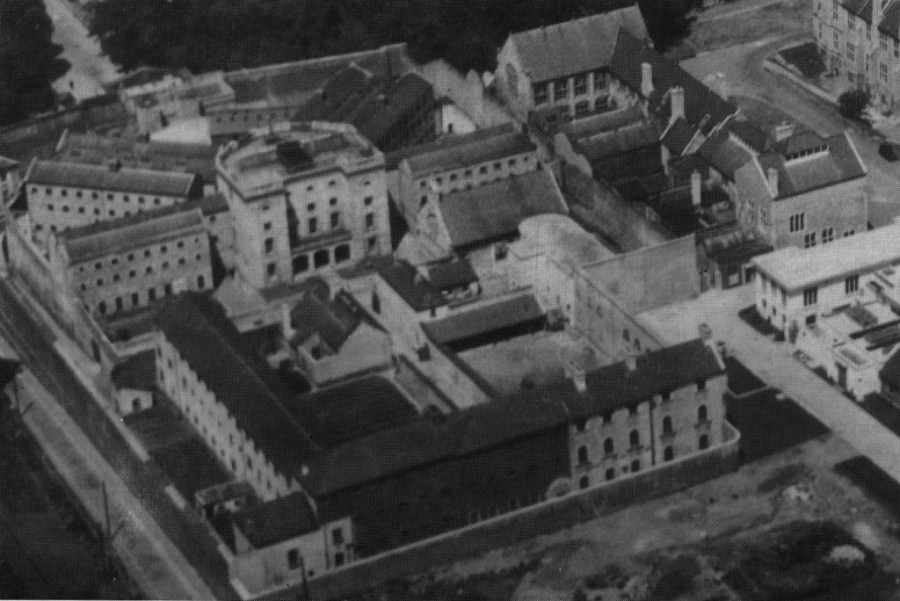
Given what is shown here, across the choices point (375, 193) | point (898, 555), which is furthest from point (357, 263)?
point (898, 555)

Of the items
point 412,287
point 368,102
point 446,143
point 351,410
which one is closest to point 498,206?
point 446,143

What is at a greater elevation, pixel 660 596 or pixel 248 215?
pixel 248 215

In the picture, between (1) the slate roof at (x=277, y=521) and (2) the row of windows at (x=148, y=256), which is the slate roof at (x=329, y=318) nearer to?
(2) the row of windows at (x=148, y=256)

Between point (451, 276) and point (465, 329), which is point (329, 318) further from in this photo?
point (451, 276)

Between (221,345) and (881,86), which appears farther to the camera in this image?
(881,86)

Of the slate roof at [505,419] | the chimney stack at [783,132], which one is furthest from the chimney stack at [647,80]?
the slate roof at [505,419]

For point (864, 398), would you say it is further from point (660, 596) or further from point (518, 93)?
point (518, 93)

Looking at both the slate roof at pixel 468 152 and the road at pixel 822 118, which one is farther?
the road at pixel 822 118
